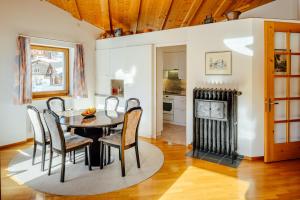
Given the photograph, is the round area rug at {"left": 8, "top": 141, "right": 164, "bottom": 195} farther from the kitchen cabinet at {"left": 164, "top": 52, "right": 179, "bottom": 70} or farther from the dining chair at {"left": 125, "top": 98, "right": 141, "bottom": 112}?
the kitchen cabinet at {"left": 164, "top": 52, "right": 179, "bottom": 70}

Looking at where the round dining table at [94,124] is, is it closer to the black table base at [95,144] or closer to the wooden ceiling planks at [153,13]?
the black table base at [95,144]

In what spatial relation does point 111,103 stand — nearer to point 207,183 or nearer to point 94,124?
point 94,124

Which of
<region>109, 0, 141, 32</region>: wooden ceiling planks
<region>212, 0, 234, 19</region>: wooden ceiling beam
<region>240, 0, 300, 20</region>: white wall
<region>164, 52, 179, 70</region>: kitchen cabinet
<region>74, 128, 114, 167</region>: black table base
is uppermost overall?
<region>109, 0, 141, 32</region>: wooden ceiling planks

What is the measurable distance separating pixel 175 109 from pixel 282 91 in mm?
3252

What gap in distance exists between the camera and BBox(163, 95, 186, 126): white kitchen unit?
6.67 metres

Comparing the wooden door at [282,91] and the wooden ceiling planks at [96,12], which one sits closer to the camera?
the wooden door at [282,91]

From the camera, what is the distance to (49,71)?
19.2 ft

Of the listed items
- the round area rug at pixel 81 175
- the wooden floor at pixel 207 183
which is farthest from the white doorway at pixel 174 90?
the wooden floor at pixel 207 183

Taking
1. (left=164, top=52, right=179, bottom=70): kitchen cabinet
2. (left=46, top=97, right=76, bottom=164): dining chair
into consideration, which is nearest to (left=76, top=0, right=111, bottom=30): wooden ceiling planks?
(left=164, top=52, right=179, bottom=70): kitchen cabinet

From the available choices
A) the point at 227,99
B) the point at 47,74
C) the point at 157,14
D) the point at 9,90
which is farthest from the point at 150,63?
the point at 9,90

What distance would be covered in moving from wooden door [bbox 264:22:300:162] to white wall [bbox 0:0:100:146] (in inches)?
174

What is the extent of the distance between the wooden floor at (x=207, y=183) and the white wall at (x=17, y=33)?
1106 millimetres

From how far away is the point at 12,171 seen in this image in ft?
11.6

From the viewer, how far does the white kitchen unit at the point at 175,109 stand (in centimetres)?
667
